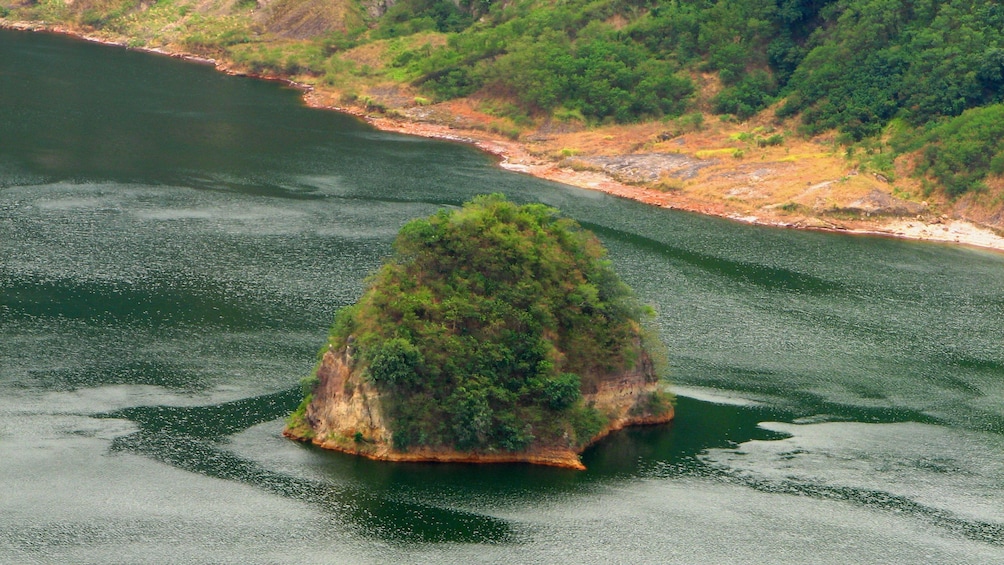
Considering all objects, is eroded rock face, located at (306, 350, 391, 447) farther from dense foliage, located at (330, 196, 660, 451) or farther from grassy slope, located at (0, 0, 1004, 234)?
grassy slope, located at (0, 0, 1004, 234)

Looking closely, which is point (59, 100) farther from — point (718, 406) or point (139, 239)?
point (718, 406)

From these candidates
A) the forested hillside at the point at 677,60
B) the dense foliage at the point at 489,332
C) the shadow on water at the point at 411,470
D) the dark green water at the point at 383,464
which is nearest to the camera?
the dark green water at the point at 383,464

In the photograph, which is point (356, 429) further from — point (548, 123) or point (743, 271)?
point (548, 123)

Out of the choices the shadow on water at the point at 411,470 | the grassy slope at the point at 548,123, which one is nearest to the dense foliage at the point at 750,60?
the grassy slope at the point at 548,123

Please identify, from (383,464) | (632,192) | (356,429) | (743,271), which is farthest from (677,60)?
(383,464)

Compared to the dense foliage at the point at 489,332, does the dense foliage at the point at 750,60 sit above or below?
above

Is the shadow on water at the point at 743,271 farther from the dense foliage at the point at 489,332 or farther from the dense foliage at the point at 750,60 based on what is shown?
the dense foliage at the point at 750,60
